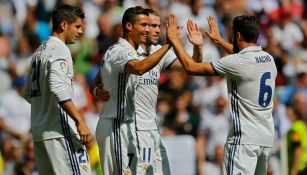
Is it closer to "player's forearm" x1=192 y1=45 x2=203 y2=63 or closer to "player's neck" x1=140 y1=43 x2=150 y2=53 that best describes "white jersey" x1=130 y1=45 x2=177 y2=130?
"player's neck" x1=140 y1=43 x2=150 y2=53

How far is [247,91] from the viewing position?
12.3m

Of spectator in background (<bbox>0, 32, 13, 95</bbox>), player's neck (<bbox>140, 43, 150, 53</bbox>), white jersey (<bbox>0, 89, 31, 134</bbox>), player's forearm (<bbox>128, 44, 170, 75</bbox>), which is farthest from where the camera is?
spectator in background (<bbox>0, 32, 13, 95</bbox>)

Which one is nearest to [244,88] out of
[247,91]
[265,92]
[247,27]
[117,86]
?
[247,91]

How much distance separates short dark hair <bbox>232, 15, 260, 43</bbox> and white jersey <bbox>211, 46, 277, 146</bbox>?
0.45 ft

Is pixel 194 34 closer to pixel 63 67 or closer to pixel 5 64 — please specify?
pixel 63 67

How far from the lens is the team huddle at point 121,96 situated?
12125mm

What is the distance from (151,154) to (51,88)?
6.42 ft

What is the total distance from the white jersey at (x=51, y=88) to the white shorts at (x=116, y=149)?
0.84 m

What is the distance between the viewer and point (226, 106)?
61.0ft

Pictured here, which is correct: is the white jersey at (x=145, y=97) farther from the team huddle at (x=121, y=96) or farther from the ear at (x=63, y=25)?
the ear at (x=63, y=25)

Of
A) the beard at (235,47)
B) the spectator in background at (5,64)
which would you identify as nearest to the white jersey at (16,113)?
the spectator in background at (5,64)

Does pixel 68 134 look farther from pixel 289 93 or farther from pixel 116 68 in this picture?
pixel 289 93

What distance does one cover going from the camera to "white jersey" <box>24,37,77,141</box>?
11938 mm

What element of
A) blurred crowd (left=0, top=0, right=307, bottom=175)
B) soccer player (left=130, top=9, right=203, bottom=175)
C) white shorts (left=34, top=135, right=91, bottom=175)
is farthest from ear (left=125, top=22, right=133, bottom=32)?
blurred crowd (left=0, top=0, right=307, bottom=175)
